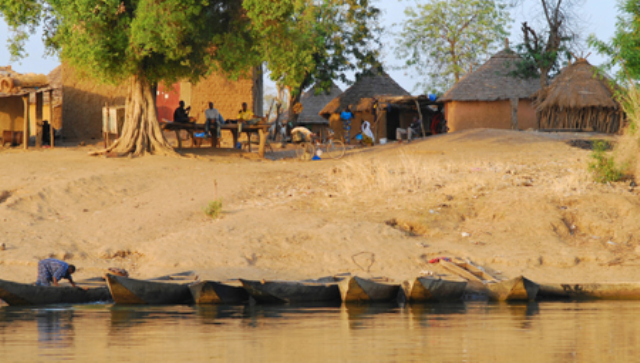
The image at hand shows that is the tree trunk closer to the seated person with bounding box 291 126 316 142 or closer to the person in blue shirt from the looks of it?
the seated person with bounding box 291 126 316 142

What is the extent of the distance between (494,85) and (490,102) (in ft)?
2.33

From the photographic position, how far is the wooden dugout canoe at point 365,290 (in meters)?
9.68

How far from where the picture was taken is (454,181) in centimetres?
1493

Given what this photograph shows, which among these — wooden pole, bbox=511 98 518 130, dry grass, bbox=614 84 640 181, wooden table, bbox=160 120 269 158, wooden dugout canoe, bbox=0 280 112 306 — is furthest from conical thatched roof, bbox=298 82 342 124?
wooden dugout canoe, bbox=0 280 112 306

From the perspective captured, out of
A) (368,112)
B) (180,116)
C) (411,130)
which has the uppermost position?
(368,112)

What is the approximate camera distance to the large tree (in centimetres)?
1598

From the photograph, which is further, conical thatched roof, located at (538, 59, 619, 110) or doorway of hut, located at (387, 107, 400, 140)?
doorway of hut, located at (387, 107, 400, 140)

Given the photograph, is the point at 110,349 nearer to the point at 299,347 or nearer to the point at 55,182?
the point at 299,347

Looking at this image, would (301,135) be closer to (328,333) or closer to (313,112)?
(328,333)

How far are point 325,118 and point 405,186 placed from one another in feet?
67.4

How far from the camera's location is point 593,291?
33.2 ft

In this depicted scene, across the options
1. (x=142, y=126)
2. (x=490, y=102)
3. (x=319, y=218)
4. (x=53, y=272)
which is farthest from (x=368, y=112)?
Answer: (x=53, y=272)

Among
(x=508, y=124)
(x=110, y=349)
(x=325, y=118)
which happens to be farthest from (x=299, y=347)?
(x=325, y=118)

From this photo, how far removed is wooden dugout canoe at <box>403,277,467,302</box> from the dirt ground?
1209 mm
